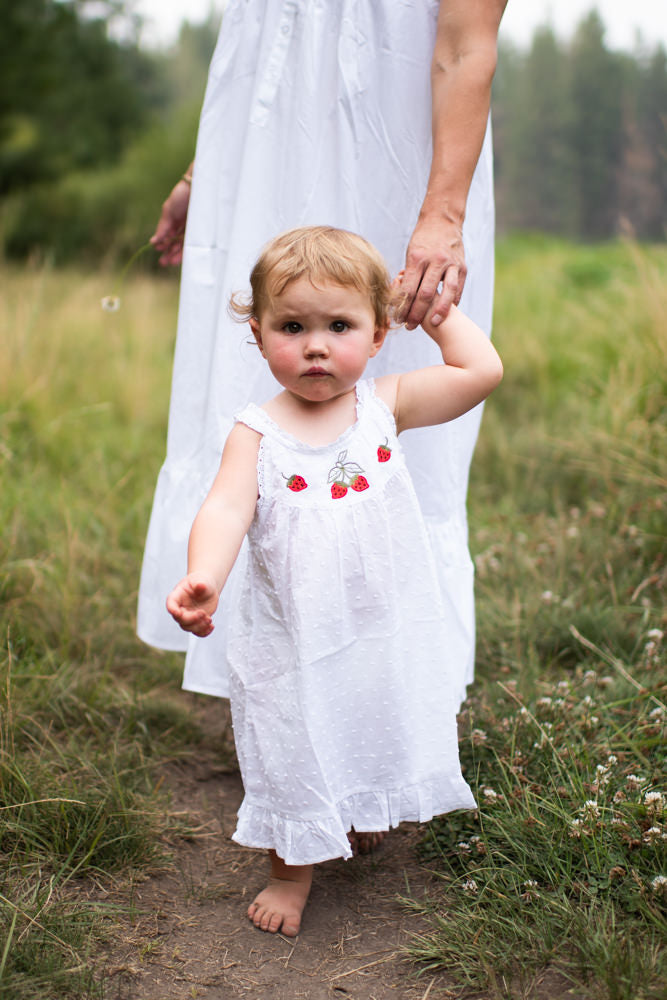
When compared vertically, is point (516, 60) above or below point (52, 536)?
above

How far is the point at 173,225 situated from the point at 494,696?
148cm

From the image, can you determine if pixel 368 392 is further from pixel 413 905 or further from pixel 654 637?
pixel 654 637

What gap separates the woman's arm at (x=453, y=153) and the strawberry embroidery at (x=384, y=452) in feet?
0.77

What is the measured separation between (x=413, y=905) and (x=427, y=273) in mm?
1208

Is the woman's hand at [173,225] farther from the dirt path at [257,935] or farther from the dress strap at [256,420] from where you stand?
the dirt path at [257,935]

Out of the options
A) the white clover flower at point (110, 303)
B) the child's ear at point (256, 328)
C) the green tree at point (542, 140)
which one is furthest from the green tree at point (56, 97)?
the child's ear at point (256, 328)

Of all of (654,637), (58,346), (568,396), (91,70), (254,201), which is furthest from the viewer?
(91,70)

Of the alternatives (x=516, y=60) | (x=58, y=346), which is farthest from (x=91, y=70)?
(x=58, y=346)

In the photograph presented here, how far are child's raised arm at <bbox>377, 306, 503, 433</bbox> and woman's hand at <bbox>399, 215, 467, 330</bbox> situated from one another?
3 cm

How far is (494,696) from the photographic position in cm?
242

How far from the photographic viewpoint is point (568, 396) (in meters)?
5.01

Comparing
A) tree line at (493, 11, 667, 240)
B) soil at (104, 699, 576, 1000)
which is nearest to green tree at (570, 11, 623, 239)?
tree line at (493, 11, 667, 240)

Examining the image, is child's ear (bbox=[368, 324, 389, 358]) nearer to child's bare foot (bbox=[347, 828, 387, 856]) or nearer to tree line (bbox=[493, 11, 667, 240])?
child's bare foot (bbox=[347, 828, 387, 856])

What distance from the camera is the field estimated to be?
5.42ft
